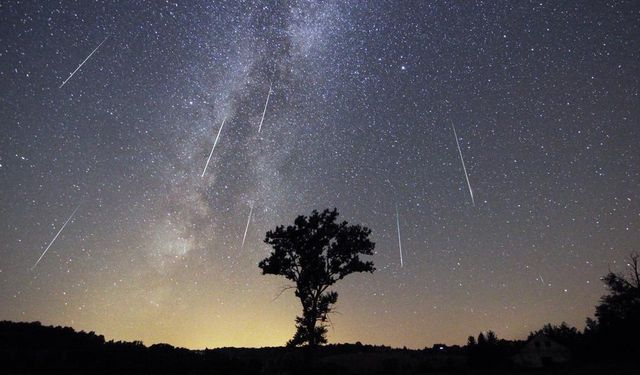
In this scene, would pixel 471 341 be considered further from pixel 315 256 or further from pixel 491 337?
pixel 315 256

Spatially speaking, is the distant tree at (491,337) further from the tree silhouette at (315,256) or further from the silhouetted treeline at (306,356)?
the tree silhouette at (315,256)

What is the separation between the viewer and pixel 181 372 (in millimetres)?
27562

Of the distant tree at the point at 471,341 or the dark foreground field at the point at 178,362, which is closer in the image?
the dark foreground field at the point at 178,362

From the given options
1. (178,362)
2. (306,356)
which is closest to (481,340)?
(306,356)

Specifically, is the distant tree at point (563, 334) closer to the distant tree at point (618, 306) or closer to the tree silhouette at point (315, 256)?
the distant tree at point (618, 306)

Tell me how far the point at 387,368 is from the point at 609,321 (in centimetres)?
3045

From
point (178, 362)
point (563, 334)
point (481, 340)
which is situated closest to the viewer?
point (178, 362)

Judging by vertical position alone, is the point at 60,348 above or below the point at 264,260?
below

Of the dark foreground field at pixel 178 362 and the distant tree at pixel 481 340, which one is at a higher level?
the distant tree at pixel 481 340

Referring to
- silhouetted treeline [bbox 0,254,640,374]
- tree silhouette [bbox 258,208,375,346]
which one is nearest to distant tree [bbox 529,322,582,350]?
silhouetted treeline [bbox 0,254,640,374]

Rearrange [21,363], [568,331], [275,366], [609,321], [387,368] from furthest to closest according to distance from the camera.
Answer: [568,331], [609,321], [387,368], [275,366], [21,363]

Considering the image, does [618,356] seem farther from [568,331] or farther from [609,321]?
[568,331]

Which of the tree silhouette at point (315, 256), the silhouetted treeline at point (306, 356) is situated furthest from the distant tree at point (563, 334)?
the tree silhouette at point (315, 256)

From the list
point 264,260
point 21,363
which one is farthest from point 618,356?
point 21,363
